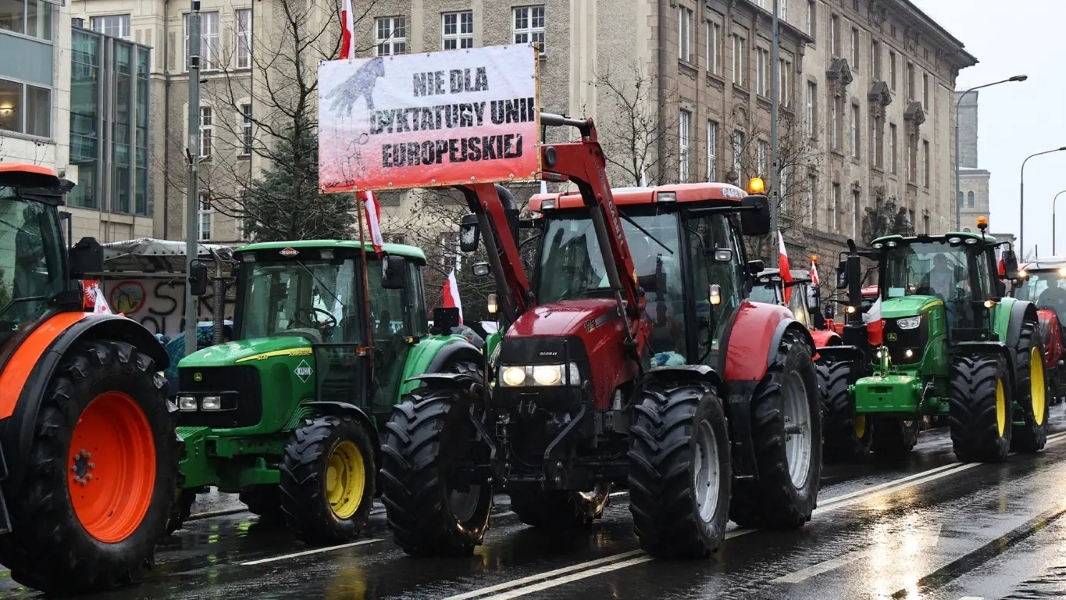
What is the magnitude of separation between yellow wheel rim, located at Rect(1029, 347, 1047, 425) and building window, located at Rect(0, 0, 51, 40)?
24088 mm

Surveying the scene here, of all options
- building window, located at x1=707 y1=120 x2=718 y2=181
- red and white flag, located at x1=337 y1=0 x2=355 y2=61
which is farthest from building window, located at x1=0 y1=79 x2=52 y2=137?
red and white flag, located at x1=337 y1=0 x2=355 y2=61

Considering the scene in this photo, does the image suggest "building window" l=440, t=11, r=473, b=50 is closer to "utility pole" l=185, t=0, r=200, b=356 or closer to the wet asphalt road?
"utility pole" l=185, t=0, r=200, b=356

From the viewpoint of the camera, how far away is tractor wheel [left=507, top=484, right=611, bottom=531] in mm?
11875

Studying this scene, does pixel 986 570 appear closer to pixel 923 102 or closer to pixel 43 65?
pixel 43 65

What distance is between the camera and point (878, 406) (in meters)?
17.7

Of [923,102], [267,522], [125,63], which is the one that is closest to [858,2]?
[923,102]

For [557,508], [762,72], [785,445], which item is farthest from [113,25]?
[785,445]

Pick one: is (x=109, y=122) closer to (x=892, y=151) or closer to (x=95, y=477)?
(x=892, y=151)

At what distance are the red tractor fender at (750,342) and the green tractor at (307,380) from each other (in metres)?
2.86

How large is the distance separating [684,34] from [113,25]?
57.3 feet

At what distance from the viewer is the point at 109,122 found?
44.1m

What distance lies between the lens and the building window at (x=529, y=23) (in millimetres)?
42312

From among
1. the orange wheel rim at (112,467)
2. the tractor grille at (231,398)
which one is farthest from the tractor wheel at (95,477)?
the tractor grille at (231,398)

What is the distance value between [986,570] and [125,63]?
38782 millimetres
